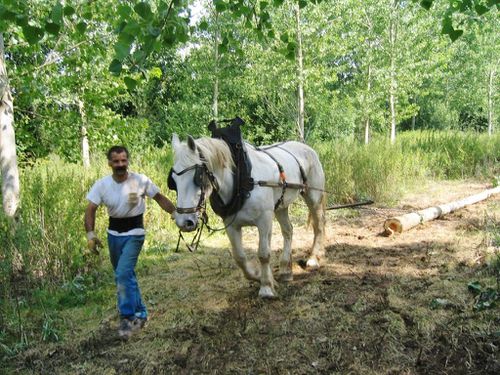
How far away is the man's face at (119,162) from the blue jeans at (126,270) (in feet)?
1.95

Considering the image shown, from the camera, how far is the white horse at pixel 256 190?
3.34m

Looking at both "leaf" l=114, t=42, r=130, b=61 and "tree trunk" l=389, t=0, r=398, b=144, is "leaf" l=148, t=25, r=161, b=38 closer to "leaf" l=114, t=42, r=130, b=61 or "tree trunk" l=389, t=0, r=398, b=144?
"leaf" l=114, t=42, r=130, b=61

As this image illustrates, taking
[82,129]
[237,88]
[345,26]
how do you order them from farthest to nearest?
[237,88] < [345,26] < [82,129]

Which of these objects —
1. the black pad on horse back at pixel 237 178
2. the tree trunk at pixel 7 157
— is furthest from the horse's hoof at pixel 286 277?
the tree trunk at pixel 7 157

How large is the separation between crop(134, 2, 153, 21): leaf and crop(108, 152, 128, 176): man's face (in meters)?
1.55

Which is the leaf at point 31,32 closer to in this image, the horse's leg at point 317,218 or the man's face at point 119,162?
the man's face at point 119,162

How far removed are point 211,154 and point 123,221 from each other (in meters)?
0.99

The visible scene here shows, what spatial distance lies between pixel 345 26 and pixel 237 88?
20.5ft

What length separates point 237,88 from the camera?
1912 centimetres

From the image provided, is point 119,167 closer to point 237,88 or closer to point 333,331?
point 333,331

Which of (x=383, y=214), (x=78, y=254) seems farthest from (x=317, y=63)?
(x=78, y=254)

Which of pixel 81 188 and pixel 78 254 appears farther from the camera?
pixel 81 188

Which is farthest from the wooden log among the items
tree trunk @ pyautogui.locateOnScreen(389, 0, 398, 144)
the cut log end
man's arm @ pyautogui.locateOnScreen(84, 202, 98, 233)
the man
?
tree trunk @ pyautogui.locateOnScreen(389, 0, 398, 144)

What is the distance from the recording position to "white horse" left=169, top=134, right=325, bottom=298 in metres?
3.34
